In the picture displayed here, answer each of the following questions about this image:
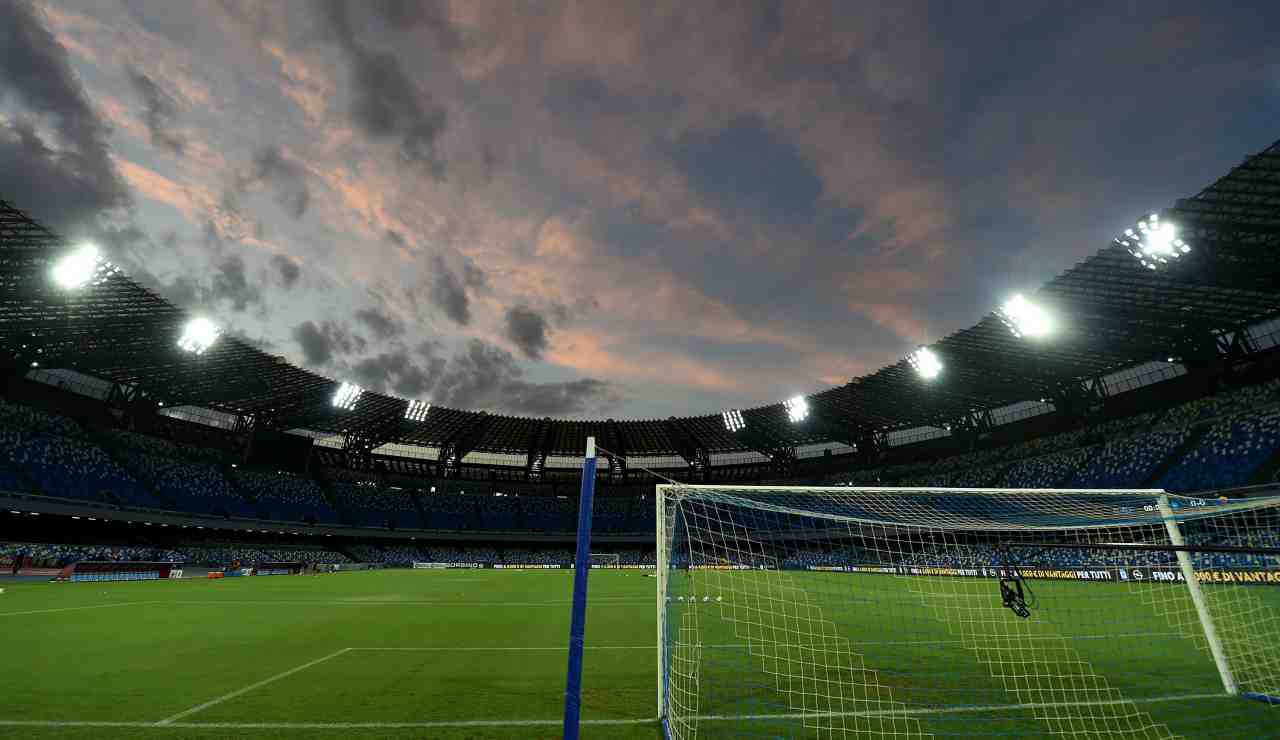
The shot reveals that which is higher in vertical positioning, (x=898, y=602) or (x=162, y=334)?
(x=162, y=334)

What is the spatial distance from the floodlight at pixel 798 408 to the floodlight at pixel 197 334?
131 ft

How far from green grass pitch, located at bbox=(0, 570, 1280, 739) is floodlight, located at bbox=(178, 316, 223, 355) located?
19368 millimetres

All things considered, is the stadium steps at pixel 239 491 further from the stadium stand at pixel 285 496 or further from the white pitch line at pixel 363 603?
the white pitch line at pixel 363 603

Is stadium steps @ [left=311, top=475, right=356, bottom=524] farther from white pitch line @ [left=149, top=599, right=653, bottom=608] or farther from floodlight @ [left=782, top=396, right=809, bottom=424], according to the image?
floodlight @ [left=782, top=396, right=809, bottom=424]

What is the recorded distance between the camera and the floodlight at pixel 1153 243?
1964cm

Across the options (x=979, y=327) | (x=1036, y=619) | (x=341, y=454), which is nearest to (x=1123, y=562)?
(x=979, y=327)

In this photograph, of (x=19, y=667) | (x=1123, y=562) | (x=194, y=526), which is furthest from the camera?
(x=194, y=526)

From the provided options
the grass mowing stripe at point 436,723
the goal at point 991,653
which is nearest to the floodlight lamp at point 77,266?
the grass mowing stripe at point 436,723

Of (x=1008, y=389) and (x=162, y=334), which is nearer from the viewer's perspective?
(x=162, y=334)

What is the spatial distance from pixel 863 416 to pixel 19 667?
4724 centimetres

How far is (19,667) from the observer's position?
742cm

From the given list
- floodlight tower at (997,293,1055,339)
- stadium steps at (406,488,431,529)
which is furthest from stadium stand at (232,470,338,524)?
floodlight tower at (997,293,1055,339)

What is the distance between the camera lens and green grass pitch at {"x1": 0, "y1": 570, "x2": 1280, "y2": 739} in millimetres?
5238

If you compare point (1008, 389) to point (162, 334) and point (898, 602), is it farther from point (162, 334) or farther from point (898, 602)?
point (162, 334)
